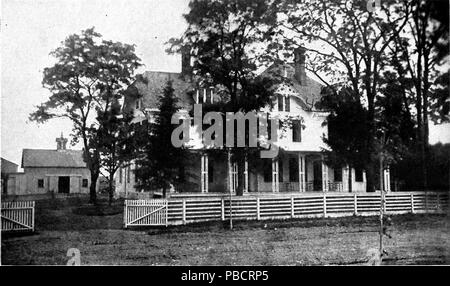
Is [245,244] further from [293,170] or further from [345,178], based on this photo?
[345,178]

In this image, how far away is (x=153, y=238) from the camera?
6.03 metres

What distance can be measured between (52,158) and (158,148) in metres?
1.78

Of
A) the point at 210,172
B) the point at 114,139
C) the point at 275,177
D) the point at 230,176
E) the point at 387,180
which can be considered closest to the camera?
the point at 114,139

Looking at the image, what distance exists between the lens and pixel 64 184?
6055 mm

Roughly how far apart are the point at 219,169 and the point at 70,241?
8.98ft

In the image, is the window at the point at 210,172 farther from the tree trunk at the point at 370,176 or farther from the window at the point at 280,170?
the tree trunk at the point at 370,176

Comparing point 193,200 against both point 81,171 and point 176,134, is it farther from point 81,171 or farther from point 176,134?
point 81,171

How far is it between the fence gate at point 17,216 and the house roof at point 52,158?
653 mm

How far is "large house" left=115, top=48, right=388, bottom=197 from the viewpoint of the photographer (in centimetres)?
618

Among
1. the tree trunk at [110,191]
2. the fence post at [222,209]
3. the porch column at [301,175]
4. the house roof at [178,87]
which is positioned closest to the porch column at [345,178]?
the porch column at [301,175]

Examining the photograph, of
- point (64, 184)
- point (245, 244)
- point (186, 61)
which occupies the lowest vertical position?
point (245, 244)

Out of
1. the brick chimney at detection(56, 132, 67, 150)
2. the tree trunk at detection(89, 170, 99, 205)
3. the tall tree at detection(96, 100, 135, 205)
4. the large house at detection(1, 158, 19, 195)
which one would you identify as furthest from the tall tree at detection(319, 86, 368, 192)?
the large house at detection(1, 158, 19, 195)

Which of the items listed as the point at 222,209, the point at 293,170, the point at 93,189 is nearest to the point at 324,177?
the point at 293,170
